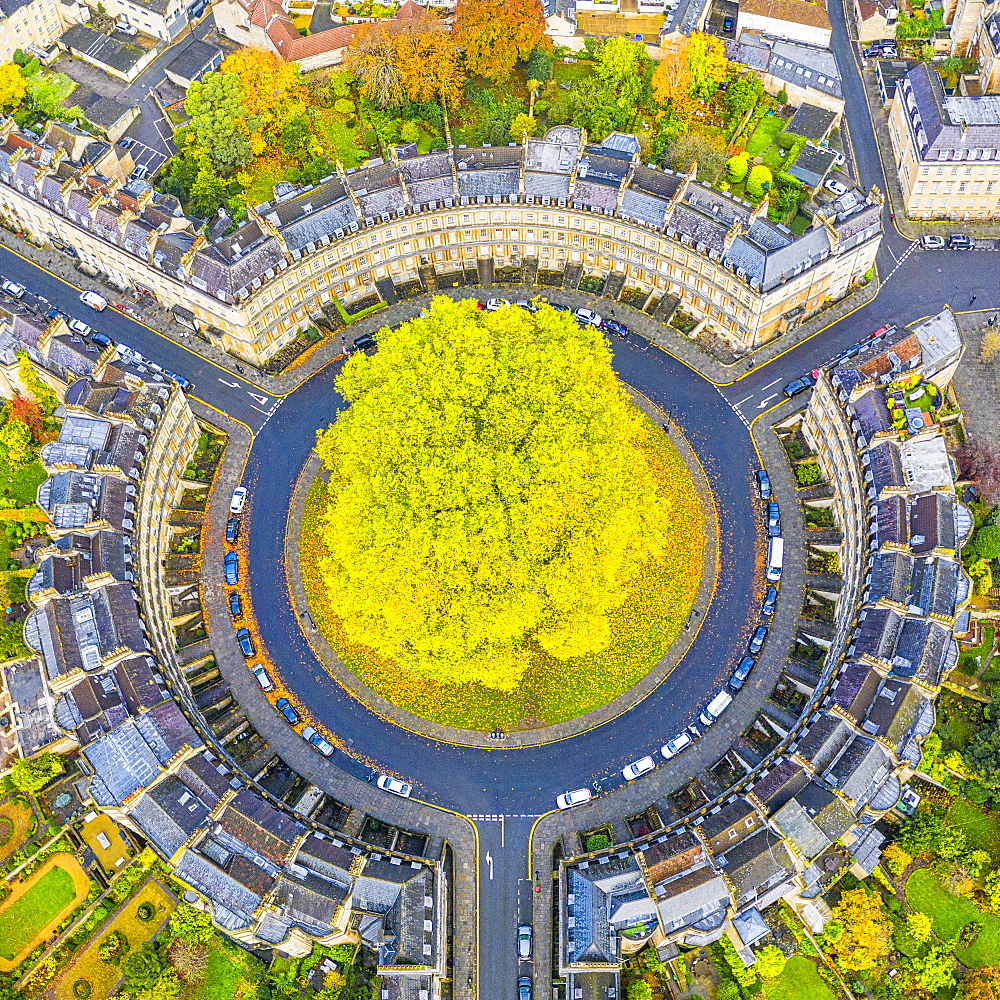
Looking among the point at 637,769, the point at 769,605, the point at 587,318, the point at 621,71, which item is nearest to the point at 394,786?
the point at 637,769

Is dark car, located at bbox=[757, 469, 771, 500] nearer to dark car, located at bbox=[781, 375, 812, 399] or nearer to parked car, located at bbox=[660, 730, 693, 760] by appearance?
dark car, located at bbox=[781, 375, 812, 399]

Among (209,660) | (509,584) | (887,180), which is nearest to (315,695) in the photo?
Answer: (209,660)

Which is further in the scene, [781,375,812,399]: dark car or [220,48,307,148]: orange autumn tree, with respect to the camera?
[220,48,307,148]: orange autumn tree

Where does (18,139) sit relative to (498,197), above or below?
above

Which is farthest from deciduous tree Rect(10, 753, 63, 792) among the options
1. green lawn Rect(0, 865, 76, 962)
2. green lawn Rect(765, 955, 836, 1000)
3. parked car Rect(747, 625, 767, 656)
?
parked car Rect(747, 625, 767, 656)

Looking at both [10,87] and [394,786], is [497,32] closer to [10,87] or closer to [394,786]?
[10,87]

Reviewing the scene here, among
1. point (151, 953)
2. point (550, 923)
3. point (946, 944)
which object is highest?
point (151, 953)

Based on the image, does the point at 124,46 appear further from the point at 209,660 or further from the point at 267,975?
the point at 267,975
